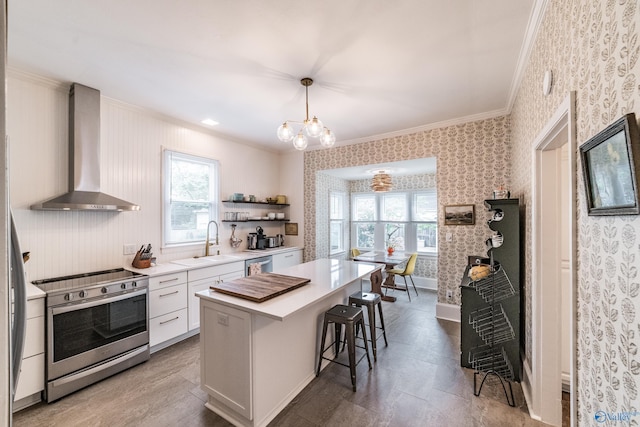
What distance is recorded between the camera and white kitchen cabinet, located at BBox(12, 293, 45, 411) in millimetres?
2018

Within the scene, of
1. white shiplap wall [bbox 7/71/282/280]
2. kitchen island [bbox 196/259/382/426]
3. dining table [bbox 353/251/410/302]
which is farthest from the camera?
dining table [bbox 353/251/410/302]

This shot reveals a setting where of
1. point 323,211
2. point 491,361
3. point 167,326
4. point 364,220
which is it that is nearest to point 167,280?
point 167,326

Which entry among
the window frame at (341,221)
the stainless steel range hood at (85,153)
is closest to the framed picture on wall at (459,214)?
the window frame at (341,221)

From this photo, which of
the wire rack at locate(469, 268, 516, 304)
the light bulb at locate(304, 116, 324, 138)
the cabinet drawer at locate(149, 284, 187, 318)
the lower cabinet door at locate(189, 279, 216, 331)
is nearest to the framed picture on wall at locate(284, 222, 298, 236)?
the lower cabinet door at locate(189, 279, 216, 331)

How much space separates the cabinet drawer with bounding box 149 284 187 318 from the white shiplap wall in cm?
68

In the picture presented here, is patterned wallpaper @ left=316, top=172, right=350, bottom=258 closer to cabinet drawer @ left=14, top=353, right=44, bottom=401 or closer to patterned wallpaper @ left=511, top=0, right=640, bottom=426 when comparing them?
cabinet drawer @ left=14, top=353, right=44, bottom=401

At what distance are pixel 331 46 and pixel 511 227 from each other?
2.27 meters

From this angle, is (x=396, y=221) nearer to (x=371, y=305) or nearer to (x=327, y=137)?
(x=371, y=305)

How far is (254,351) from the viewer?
1.79m

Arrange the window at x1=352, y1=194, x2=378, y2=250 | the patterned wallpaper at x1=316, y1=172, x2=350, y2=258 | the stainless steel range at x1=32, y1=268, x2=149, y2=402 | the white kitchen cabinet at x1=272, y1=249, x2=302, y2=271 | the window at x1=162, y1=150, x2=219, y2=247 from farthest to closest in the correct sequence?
the window at x1=352, y1=194, x2=378, y2=250 → the patterned wallpaper at x1=316, y1=172, x2=350, y2=258 → the white kitchen cabinet at x1=272, y1=249, x2=302, y2=271 → the window at x1=162, y1=150, x2=219, y2=247 → the stainless steel range at x1=32, y1=268, x2=149, y2=402

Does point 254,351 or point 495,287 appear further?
point 495,287

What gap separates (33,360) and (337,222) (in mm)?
4985

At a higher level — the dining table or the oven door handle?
the oven door handle

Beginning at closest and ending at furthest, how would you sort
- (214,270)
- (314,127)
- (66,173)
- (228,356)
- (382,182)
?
(228,356)
(314,127)
(66,173)
(214,270)
(382,182)
